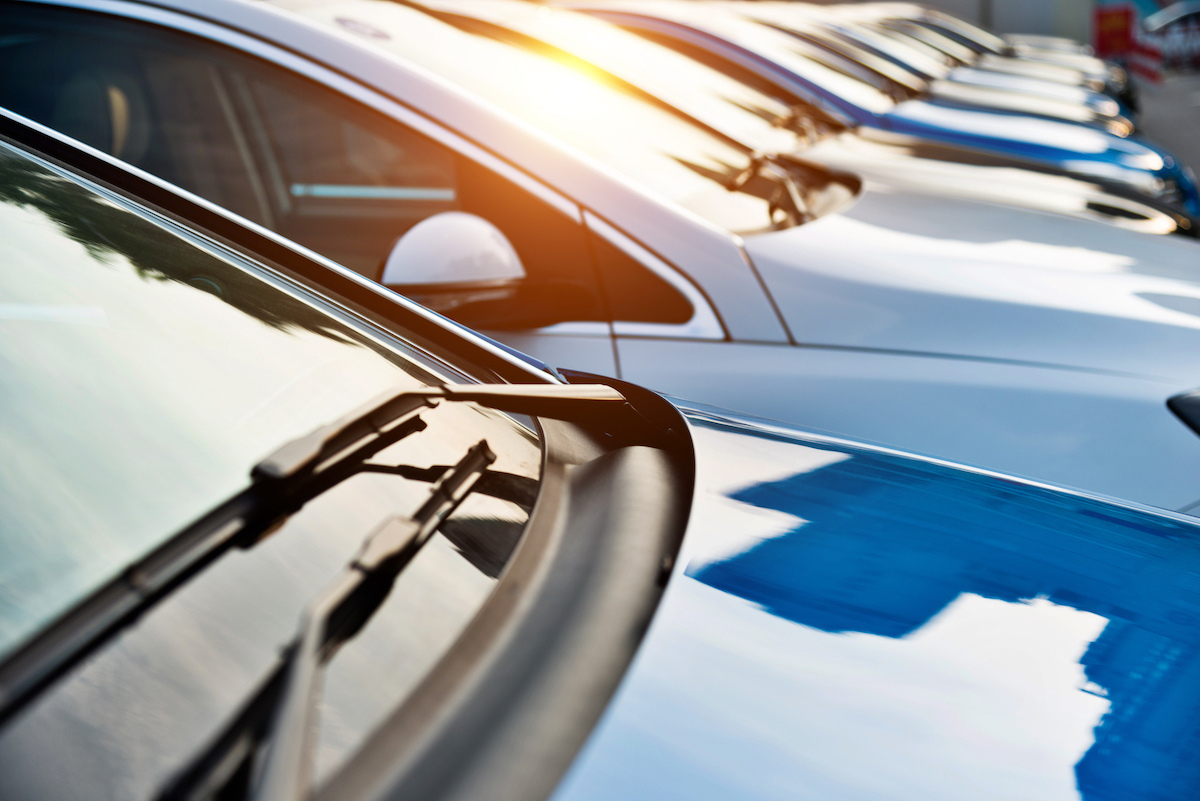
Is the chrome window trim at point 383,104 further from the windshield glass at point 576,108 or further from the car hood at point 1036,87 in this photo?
the car hood at point 1036,87

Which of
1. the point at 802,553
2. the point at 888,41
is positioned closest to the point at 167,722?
the point at 802,553

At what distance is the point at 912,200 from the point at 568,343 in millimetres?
1252

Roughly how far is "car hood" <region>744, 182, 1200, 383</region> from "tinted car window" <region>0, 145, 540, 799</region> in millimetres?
919

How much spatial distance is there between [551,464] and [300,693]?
1.77ft

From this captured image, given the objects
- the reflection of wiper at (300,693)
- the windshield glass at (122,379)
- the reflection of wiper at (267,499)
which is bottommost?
the reflection of wiper at (300,693)

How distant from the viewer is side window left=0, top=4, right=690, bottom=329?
1.91 metres

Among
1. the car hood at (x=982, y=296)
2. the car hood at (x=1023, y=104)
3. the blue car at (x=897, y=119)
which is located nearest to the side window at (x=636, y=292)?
the car hood at (x=982, y=296)

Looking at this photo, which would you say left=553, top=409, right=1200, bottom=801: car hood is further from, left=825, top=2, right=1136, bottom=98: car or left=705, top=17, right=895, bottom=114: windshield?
left=825, top=2, right=1136, bottom=98: car

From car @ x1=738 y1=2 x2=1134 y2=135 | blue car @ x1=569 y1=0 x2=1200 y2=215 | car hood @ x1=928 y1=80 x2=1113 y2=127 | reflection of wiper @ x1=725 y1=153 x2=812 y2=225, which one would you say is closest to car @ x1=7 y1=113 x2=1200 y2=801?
reflection of wiper @ x1=725 y1=153 x2=812 y2=225

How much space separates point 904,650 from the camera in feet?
3.01

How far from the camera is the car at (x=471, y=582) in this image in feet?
2.43

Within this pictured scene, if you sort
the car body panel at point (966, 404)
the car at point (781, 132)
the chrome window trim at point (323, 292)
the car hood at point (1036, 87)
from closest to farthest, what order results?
1. the chrome window trim at point (323, 292)
2. the car body panel at point (966, 404)
3. the car at point (781, 132)
4. the car hood at point (1036, 87)

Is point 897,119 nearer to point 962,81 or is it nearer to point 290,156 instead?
point 962,81

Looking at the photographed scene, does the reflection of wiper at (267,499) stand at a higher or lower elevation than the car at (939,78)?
higher
